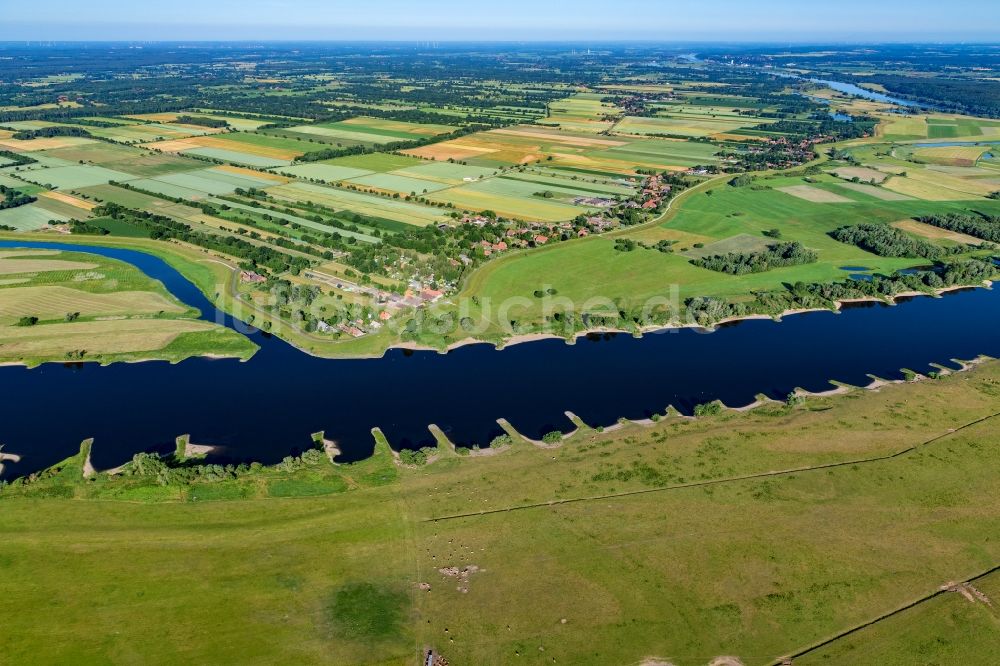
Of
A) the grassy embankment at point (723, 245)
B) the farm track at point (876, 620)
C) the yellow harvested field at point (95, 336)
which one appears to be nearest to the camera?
the farm track at point (876, 620)

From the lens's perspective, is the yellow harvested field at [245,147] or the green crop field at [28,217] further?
the yellow harvested field at [245,147]

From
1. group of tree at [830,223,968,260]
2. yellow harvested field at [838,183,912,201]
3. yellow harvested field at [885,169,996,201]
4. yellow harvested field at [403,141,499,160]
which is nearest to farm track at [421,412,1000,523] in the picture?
group of tree at [830,223,968,260]

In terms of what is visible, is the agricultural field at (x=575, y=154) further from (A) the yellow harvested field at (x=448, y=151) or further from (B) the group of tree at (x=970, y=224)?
(B) the group of tree at (x=970, y=224)

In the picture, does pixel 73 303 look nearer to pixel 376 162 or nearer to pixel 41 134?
pixel 376 162

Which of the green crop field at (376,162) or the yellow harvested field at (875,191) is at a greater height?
the green crop field at (376,162)

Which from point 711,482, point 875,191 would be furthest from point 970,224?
point 711,482

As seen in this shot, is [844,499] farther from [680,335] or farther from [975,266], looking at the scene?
[975,266]

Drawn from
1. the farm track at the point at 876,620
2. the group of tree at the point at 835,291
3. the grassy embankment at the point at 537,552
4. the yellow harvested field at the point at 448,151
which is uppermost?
the yellow harvested field at the point at 448,151

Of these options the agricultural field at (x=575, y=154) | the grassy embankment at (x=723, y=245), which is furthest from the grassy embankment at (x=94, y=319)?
the agricultural field at (x=575, y=154)
